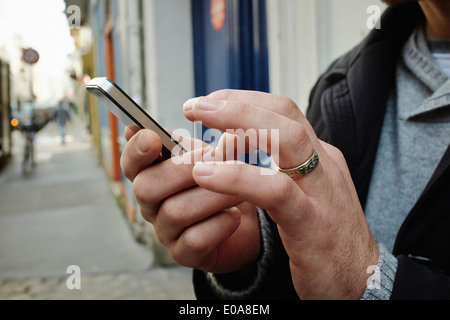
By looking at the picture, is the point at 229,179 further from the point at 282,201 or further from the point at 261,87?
the point at 261,87

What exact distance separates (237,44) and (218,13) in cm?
54

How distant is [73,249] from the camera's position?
15.2ft


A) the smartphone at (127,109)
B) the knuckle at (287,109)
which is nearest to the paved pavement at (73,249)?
the smartphone at (127,109)

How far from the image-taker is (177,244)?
91cm

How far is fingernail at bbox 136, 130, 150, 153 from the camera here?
2.51 ft

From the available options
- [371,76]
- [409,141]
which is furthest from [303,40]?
[409,141]

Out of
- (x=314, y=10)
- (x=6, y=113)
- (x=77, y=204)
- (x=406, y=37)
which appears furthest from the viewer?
(x=6, y=113)

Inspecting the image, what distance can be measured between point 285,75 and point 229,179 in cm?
178

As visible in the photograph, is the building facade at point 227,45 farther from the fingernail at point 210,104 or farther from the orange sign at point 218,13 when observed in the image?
the fingernail at point 210,104

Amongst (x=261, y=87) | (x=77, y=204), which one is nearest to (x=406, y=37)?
(x=261, y=87)

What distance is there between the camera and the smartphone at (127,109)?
692 mm

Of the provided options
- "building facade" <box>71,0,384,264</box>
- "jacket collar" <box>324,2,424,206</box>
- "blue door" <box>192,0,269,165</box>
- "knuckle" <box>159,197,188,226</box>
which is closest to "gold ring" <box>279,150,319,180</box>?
"knuckle" <box>159,197,188,226</box>

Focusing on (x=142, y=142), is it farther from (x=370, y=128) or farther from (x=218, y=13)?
(x=218, y=13)

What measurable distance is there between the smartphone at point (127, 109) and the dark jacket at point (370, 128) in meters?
0.42
